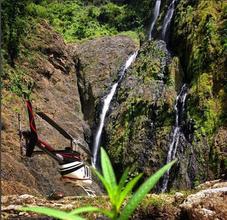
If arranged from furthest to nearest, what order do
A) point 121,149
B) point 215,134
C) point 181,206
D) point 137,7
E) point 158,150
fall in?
point 137,7 → point 121,149 → point 158,150 → point 215,134 → point 181,206

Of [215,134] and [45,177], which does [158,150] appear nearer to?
[215,134]

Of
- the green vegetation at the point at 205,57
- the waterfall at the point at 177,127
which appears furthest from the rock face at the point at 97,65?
the waterfall at the point at 177,127

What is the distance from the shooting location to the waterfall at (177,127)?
685 inches

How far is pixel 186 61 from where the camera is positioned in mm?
21141

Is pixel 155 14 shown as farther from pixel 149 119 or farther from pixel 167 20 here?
pixel 149 119

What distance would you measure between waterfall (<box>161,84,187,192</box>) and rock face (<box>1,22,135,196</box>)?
283cm

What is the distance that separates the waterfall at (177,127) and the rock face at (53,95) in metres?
2.83

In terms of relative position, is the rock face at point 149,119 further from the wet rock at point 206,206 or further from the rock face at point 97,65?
the wet rock at point 206,206

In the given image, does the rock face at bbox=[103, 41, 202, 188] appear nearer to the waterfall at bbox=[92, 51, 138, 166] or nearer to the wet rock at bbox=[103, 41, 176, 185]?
the wet rock at bbox=[103, 41, 176, 185]

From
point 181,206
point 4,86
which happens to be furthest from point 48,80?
point 181,206

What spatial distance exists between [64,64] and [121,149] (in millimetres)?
7020

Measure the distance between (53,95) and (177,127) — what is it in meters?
6.74

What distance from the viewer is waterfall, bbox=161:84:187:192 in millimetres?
17409

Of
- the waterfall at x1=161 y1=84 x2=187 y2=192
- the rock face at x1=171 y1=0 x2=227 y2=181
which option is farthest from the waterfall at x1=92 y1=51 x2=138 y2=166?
the waterfall at x1=161 y1=84 x2=187 y2=192
